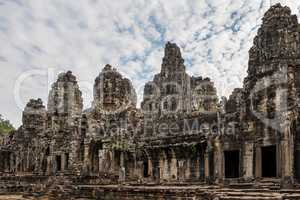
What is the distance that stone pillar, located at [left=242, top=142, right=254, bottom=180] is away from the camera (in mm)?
19594

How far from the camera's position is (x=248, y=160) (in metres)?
19.8

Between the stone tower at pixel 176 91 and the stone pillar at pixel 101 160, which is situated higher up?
the stone tower at pixel 176 91

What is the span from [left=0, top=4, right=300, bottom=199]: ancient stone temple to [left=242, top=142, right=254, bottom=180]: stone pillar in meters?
0.06

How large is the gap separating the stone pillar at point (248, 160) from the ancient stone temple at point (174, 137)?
0.06 m

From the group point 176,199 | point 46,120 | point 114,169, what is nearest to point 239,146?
point 176,199

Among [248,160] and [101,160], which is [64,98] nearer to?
[101,160]

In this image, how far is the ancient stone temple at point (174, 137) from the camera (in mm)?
17719

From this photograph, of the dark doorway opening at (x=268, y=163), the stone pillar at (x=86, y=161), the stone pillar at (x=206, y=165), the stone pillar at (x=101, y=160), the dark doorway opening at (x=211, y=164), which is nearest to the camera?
the dark doorway opening at (x=268, y=163)

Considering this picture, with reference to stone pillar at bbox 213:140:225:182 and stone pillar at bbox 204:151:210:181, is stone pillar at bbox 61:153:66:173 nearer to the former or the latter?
stone pillar at bbox 204:151:210:181

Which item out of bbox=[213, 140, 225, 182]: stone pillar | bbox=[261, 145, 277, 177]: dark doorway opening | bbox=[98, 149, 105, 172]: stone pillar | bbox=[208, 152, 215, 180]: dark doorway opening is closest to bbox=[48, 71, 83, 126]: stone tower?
bbox=[98, 149, 105, 172]: stone pillar

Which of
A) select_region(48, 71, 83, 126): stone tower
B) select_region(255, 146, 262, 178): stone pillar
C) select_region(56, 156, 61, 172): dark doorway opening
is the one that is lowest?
select_region(56, 156, 61, 172): dark doorway opening

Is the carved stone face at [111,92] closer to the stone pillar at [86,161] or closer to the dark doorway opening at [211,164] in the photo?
the stone pillar at [86,161]

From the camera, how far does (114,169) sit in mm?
29547

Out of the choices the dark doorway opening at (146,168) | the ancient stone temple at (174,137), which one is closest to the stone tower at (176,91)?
the ancient stone temple at (174,137)
